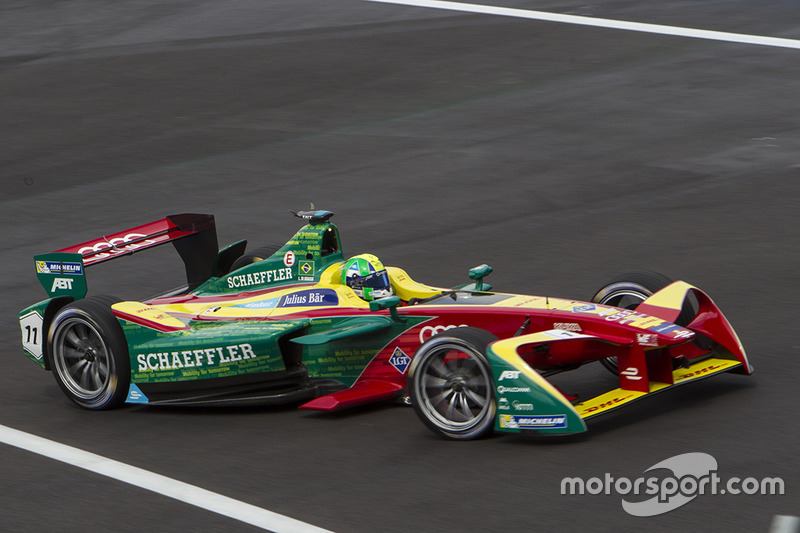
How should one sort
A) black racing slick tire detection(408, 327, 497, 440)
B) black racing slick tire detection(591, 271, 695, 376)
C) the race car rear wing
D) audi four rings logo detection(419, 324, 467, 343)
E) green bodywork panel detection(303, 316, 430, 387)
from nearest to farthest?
black racing slick tire detection(408, 327, 497, 440), audi four rings logo detection(419, 324, 467, 343), green bodywork panel detection(303, 316, 430, 387), black racing slick tire detection(591, 271, 695, 376), the race car rear wing

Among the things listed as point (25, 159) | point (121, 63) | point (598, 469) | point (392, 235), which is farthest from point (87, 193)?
point (598, 469)

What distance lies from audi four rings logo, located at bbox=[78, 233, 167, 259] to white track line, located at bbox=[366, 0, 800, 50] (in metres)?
16.1

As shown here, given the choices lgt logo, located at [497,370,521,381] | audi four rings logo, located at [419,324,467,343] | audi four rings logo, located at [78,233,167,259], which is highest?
audi four rings logo, located at [78,233,167,259]

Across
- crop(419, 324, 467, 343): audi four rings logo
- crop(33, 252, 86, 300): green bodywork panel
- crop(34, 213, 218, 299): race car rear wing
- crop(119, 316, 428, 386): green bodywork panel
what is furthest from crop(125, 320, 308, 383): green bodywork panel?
crop(419, 324, 467, 343): audi four rings logo

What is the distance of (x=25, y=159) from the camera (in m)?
19.7

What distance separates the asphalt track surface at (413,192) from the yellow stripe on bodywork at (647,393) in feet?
0.73

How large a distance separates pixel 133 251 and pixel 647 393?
5088 millimetres

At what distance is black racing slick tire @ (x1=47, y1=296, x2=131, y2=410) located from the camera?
372 inches

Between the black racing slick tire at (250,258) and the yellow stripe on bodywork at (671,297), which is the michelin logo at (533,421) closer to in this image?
the yellow stripe on bodywork at (671,297)

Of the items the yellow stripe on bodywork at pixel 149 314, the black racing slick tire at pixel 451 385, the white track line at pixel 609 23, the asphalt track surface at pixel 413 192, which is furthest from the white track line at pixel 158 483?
the white track line at pixel 609 23

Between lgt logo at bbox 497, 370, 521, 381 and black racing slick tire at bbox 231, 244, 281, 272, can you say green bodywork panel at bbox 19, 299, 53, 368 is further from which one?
lgt logo at bbox 497, 370, 521, 381

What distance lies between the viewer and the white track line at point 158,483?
6.97 m

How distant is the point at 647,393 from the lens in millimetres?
7992

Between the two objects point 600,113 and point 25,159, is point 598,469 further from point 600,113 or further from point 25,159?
point 25,159
